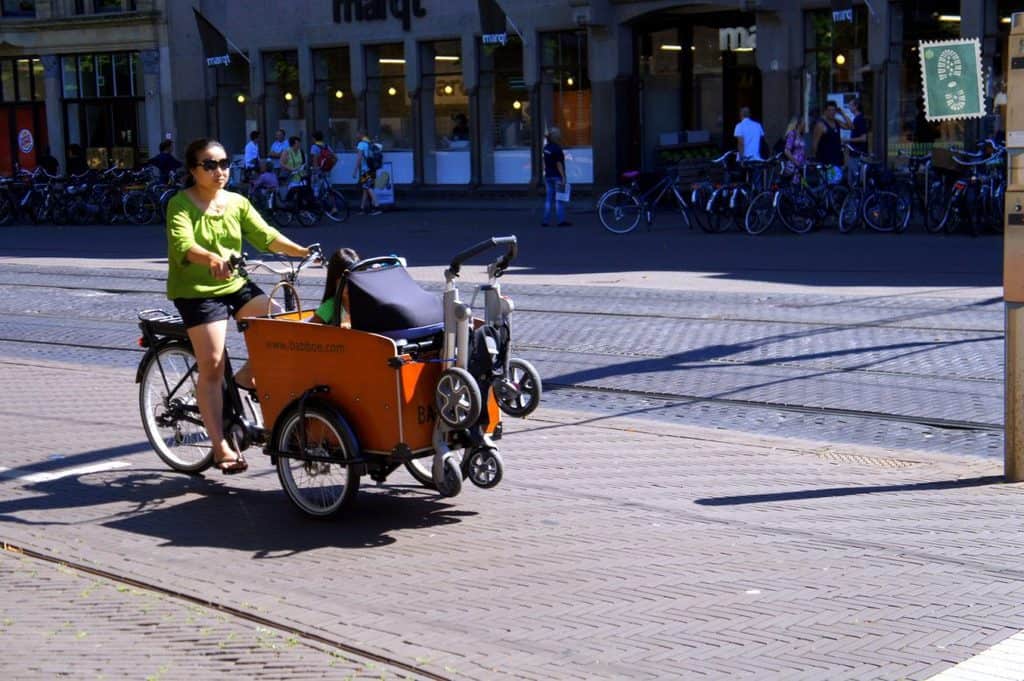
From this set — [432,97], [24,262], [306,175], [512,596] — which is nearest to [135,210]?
[306,175]

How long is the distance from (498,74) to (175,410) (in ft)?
81.9

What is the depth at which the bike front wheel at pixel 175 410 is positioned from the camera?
7723 mm

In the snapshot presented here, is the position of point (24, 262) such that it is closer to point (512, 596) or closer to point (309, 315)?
point (309, 315)

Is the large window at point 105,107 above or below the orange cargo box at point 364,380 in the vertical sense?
above

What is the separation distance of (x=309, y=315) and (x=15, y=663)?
9.03ft

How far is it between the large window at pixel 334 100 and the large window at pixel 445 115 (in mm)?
2295

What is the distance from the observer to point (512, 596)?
18.6 feet

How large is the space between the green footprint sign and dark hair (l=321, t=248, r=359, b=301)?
3735mm

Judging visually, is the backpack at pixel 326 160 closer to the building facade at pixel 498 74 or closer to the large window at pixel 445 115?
the building facade at pixel 498 74

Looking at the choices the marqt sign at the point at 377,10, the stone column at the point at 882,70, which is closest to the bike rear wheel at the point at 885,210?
the stone column at the point at 882,70

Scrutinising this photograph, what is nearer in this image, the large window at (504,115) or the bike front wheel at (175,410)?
the bike front wheel at (175,410)

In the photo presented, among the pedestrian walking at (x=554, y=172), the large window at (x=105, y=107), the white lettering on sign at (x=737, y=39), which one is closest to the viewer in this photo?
the pedestrian walking at (x=554, y=172)

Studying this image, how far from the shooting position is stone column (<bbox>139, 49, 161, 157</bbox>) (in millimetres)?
38812

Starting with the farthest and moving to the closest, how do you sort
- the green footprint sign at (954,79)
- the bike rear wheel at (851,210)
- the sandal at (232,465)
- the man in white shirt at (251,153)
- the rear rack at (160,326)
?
the man in white shirt at (251,153), the bike rear wheel at (851,210), the green footprint sign at (954,79), the rear rack at (160,326), the sandal at (232,465)
